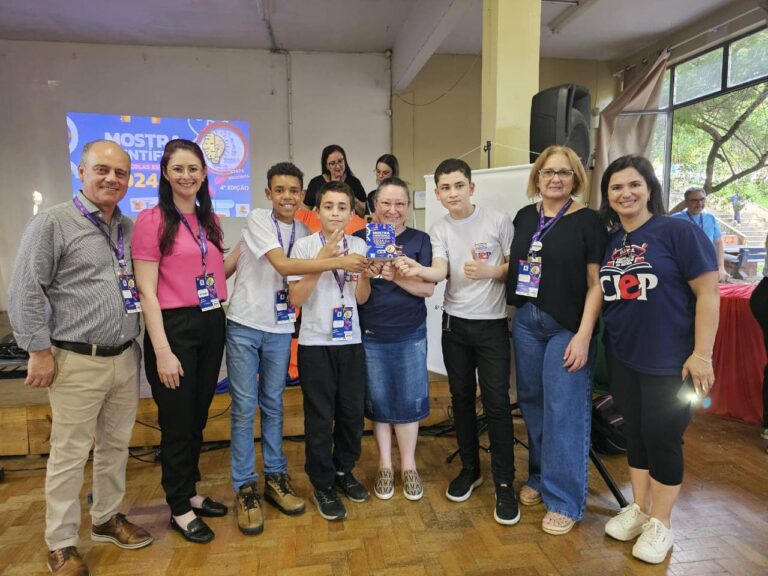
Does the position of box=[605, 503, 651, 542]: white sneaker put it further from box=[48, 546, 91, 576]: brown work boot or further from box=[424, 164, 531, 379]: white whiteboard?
box=[48, 546, 91, 576]: brown work boot

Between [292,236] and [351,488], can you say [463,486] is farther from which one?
[292,236]

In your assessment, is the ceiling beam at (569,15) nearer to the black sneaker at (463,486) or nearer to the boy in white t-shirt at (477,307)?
the boy in white t-shirt at (477,307)

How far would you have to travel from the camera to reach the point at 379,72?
22.2 feet

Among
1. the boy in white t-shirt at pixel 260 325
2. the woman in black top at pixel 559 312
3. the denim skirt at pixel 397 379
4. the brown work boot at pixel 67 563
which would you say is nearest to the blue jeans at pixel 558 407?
the woman in black top at pixel 559 312

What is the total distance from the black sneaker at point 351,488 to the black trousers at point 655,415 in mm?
1198

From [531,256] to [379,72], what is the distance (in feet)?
18.4

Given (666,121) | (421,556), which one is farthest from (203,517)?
(666,121)

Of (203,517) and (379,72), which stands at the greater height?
(379,72)

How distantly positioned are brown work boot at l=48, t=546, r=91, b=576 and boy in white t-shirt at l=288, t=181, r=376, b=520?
0.90 meters

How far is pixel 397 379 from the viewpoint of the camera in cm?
227

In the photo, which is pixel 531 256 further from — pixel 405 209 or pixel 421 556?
pixel 421 556

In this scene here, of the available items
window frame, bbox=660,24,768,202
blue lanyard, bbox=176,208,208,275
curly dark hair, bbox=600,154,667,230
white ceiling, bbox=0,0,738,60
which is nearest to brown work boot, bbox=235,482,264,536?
blue lanyard, bbox=176,208,208,275

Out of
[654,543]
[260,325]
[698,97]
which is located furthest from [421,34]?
[654,543]

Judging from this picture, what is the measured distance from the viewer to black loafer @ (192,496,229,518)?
85.5 inches
